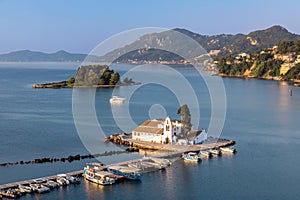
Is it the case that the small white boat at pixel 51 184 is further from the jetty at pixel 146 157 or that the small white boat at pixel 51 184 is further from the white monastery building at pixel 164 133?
the white monastery building at pixel 164 133

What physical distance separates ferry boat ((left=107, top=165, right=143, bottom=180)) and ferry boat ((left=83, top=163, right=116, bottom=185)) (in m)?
0.24

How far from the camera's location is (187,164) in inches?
451

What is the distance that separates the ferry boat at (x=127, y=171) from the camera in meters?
10.2

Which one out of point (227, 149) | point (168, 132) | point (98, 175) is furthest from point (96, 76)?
point (98, 175)

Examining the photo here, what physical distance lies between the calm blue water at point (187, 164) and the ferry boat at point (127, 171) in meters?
0.18

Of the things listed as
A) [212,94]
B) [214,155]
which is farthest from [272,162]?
[212,94]

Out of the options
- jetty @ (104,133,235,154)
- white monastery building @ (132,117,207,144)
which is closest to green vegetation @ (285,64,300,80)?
jetty @ (104,133,235,154)

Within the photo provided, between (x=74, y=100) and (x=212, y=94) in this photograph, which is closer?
(x=74, y=100)

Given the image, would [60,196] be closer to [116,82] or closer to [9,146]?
[9,146]

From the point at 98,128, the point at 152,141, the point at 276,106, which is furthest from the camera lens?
the point at 276,106

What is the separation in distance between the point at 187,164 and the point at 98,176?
2.46 metres

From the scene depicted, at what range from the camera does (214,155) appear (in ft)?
40.5

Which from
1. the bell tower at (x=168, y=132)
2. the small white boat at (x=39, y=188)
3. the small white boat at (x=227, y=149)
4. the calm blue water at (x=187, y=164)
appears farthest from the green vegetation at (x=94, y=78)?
the small white boat at (x=39, y=188)

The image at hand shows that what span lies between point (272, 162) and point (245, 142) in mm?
2327
